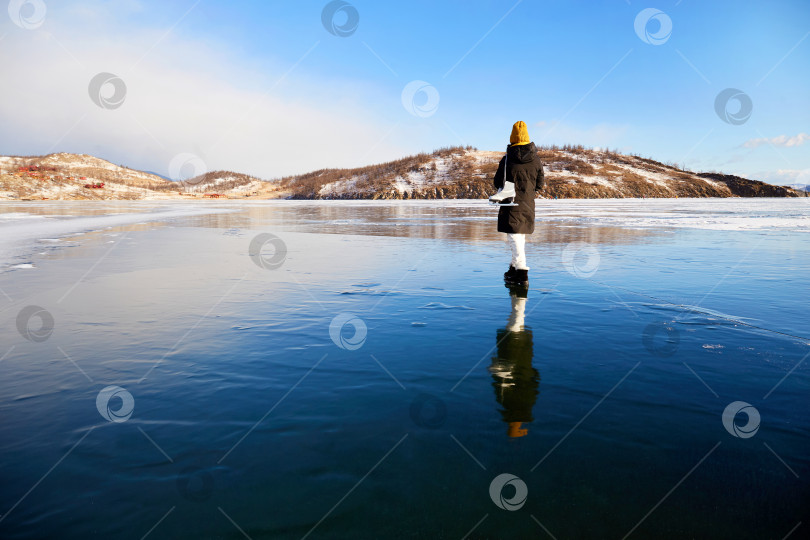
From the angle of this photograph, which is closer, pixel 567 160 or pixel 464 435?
pixel 464 435

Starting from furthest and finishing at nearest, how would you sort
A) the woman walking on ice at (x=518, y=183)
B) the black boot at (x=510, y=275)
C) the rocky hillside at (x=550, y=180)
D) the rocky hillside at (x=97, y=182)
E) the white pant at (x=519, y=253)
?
1. the rocky hillside at (x=97, y=182)
2. the rocky hillside at (x=550, y=180)
3. the woman walking on ice at (x=518, y=183)
4. the black boot at (x=510, y=275)
5. the white pant at (x=519, y=253)

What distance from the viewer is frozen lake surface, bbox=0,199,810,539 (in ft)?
7.29

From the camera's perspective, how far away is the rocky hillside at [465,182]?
241ft

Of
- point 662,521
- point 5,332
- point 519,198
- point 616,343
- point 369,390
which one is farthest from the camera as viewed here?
point 519,198

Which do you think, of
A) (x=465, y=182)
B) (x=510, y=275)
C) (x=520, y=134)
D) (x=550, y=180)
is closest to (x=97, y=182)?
(x=465, y=182)

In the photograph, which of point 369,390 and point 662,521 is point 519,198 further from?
point 662,521

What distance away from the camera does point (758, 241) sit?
44.8 feet

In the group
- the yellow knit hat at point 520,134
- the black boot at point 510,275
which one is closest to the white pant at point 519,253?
the black boot at point 510,275

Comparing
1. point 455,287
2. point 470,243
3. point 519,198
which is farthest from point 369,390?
point 470,243

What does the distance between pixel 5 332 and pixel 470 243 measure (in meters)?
11.0

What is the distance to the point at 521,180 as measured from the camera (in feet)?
26.9

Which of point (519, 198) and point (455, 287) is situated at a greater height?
point (519, 198)

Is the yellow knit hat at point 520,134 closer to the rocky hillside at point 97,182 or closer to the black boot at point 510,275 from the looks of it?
the black boot at point 510,275

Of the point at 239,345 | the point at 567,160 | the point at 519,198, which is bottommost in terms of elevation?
the point at 239,345
